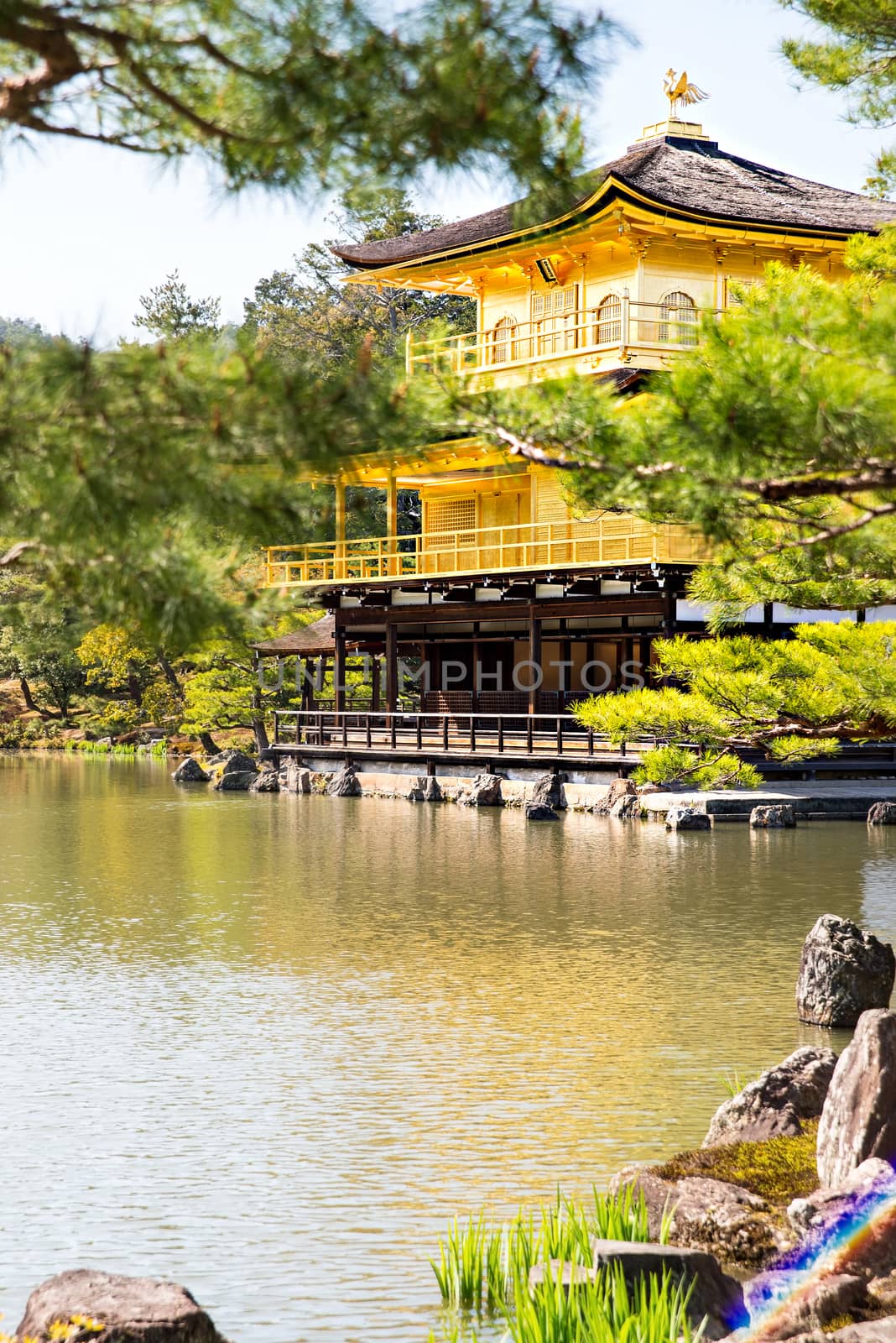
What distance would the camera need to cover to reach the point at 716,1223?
6496mm

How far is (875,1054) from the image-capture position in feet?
22.0

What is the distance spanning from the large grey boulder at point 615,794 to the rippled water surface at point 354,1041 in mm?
4961

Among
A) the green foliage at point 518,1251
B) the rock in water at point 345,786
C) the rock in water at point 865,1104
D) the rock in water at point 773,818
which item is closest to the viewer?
the green foliage at point 518,1251

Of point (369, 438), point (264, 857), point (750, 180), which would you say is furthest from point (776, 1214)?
point (750, 180)

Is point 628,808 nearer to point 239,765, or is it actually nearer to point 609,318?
point 609,318

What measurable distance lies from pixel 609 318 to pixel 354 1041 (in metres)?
24.1

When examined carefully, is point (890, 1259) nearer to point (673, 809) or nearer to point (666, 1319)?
point (666, 1319)

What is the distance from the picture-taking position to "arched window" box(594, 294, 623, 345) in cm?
3148

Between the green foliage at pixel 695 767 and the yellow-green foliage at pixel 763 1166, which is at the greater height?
the green foliage at pixel 695 767

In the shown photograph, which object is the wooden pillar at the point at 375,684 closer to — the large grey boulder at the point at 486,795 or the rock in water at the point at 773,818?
the large grey boulder at the point at 486,795

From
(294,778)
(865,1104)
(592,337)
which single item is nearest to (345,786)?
(294,778)

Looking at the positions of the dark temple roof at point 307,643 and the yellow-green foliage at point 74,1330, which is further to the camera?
the dark temple roof at point 307,643

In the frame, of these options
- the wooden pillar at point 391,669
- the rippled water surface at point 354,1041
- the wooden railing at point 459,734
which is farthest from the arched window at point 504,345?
the rippled water surface at point 354,1041

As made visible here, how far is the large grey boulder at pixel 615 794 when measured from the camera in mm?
26125
